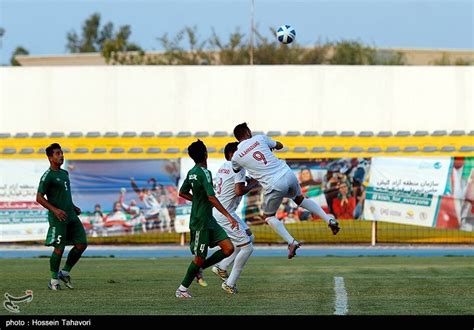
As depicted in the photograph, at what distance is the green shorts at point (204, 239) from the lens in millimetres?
13711

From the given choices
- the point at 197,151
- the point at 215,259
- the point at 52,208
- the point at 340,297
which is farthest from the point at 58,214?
the point at 340,297

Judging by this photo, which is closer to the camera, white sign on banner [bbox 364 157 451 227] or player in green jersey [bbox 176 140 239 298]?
player in green jersey [bbox 176 140 239 298]

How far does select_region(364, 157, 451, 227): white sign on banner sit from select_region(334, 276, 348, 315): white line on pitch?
13.2 metres

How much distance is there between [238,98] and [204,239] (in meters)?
24.7

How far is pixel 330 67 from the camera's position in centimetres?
3803

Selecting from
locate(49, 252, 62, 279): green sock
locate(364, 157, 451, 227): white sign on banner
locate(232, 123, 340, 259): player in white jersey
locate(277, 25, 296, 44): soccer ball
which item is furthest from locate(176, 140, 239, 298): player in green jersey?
locate(364, 157, 451, 227): white sign on banner

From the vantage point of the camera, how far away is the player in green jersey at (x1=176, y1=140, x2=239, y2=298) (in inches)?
531

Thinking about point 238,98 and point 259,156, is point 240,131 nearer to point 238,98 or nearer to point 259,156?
point 259,156

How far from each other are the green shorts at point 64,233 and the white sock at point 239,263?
2.38 m

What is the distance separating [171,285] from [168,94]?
23426 millimetres

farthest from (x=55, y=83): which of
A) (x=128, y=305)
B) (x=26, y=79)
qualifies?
(x=128, y=305)

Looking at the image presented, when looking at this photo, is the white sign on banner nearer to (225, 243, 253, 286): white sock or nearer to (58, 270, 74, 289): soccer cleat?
(225, 243, 253, 286): white sock

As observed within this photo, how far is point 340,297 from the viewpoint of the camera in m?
13.1

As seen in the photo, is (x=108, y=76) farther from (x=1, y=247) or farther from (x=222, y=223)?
(x=222, y=223)
